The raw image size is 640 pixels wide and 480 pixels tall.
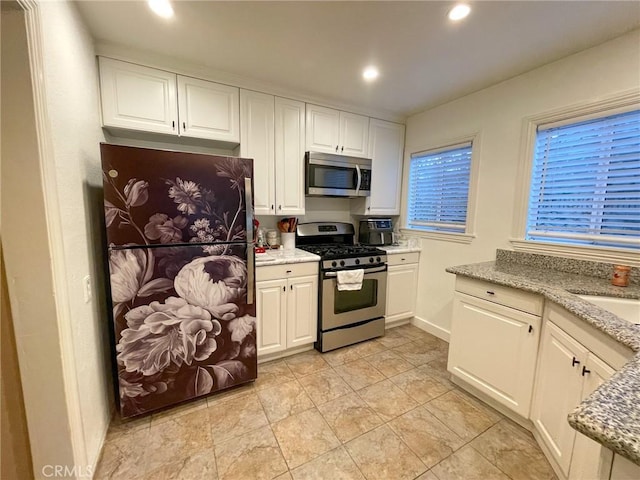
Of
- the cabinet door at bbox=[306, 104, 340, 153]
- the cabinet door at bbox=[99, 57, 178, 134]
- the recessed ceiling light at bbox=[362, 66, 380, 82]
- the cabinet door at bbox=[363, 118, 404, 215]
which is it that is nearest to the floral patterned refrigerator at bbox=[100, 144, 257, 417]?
the cabinet door at bbox=[99, 57, 178, 134]

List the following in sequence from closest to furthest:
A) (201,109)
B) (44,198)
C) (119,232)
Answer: (44,198) → (119,232) → (201,109)

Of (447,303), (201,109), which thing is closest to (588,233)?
(447,303)

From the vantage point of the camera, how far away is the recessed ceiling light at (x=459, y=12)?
143cm

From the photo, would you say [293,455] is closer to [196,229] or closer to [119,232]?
[196,229]

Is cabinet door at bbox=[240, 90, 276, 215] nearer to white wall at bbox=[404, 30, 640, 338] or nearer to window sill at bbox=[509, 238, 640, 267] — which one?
white wall at bbox=[404, 30, 640, 338]

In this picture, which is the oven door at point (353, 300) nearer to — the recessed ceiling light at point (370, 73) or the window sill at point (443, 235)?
the window sill at point (443, 235)

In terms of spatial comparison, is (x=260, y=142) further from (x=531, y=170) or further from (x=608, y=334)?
(x=608, y=334)

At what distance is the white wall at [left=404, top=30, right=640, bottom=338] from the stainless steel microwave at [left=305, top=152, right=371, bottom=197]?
0.69 m

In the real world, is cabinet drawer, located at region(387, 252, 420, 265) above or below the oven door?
above

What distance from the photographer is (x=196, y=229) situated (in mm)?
1732

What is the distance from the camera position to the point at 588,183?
187 cm

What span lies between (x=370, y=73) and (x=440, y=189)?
4.72 feet

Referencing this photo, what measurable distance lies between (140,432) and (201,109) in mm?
2363

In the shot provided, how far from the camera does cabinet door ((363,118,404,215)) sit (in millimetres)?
3070
